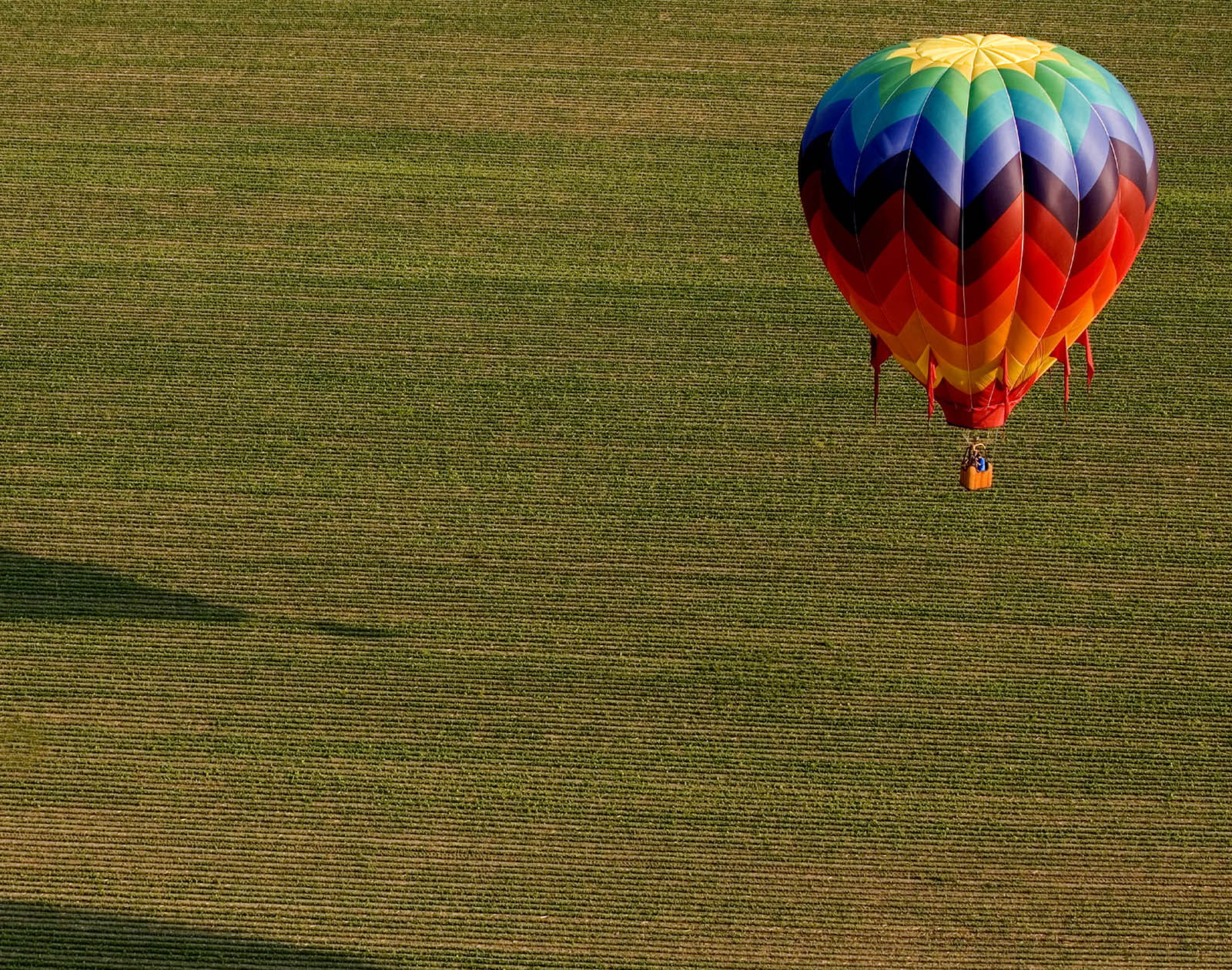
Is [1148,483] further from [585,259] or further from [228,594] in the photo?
[228,594]

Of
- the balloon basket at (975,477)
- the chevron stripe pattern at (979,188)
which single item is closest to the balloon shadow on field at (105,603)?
the balloon basket at (975,477)

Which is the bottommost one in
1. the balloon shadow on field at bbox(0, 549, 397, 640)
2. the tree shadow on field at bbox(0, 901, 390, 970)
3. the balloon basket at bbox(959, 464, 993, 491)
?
the tree shadow on field at bbox(0, 901, 390, 970)

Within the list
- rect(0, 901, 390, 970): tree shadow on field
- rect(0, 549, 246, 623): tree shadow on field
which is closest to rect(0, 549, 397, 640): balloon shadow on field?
rect(0, 549, 246, 623): tree shadow on field

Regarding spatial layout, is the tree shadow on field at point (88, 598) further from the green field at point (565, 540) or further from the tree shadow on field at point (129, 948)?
the tree shadow on field at point (129, 948)

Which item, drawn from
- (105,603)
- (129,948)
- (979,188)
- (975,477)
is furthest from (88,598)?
(979,188)

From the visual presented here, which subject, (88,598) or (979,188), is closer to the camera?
(979,188)

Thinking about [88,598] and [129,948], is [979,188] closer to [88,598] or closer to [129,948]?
[88,598]

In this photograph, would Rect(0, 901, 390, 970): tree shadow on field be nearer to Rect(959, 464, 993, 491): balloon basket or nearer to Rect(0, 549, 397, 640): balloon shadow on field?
Rect(0, 549, 397, 640): balloon shadow on field
